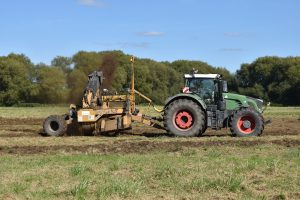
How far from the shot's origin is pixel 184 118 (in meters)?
18.7

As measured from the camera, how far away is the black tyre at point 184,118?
18328 millimetres

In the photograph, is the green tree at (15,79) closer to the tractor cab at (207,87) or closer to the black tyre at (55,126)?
the black tyre at (55,126)

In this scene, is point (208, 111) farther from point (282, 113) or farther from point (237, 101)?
point (282, 113)

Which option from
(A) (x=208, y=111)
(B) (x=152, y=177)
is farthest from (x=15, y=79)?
(B) (x=152, y=177)

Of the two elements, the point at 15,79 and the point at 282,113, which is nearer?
the point at 282,113

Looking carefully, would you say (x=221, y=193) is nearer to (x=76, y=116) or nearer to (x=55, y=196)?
(x=55, y=196)

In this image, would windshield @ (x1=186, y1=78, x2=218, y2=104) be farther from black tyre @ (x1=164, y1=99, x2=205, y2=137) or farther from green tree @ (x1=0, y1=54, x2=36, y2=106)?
green tree @ (x1=0, y1=54, x2=36, y2=106)

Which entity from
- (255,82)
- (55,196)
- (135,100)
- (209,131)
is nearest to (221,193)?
(55,196)

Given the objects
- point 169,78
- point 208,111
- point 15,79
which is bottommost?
point 208,111

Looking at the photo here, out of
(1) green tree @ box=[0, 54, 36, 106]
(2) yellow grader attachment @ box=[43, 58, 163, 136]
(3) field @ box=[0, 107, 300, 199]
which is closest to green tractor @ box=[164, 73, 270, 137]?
(2) yellow grader attachment @ box=[43, 58, 163, 136]

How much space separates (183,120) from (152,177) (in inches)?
378

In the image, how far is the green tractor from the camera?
18.2m

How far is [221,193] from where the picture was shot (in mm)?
8008

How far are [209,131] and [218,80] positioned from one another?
3.46m
